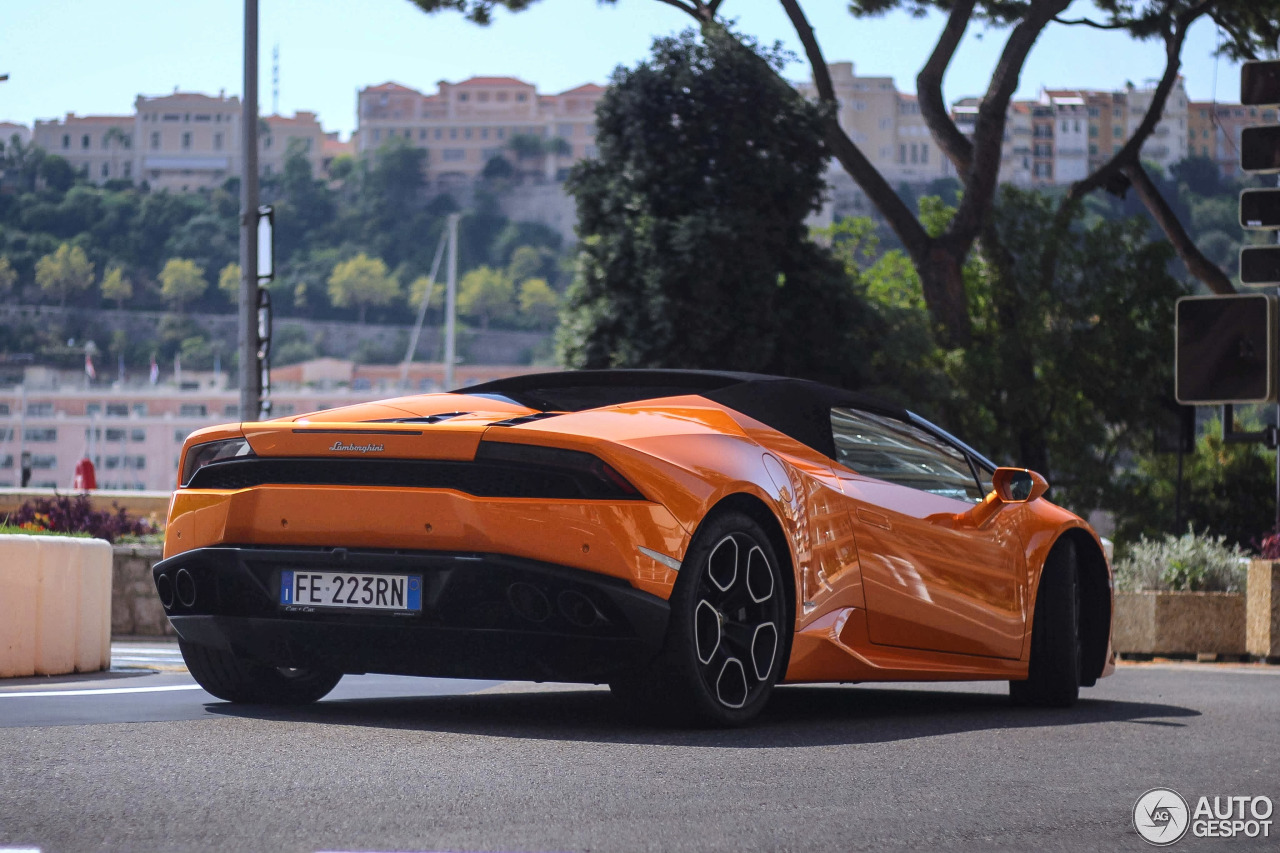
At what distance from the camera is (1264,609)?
12172mm

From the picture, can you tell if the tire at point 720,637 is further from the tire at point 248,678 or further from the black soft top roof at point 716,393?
the tire at point 248,678

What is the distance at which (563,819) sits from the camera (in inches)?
150

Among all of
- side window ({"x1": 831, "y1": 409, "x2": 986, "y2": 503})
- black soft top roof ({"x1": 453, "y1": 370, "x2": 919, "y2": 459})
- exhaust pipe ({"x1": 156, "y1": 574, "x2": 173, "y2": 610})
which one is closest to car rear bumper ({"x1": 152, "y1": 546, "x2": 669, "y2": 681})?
exhaust pipe ({"x1": 156, "y1": 574, "x2": 173, "y2": 610})

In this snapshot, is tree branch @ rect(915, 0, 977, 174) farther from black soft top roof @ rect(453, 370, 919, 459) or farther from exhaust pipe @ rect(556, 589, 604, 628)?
exhaust pipe @ rect(556, 589, 604, 628)

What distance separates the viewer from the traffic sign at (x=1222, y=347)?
1262 centimetres

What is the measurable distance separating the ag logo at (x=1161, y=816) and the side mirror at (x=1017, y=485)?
2.40 meters

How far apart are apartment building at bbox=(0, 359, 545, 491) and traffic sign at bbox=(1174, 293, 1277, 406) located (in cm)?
14959

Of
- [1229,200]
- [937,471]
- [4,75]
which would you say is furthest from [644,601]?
[1229,200]

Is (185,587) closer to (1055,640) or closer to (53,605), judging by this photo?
(53,605)

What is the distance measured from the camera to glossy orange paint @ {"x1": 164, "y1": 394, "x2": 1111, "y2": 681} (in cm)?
514

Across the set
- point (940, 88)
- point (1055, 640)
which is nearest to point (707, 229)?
point (940, 88)

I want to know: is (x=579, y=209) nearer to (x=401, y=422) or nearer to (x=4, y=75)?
(x=4, y=75)

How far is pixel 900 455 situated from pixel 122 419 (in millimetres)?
170295

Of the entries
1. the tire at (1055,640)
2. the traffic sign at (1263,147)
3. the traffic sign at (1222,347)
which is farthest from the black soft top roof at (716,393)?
the traffic sign at (1263,147)
